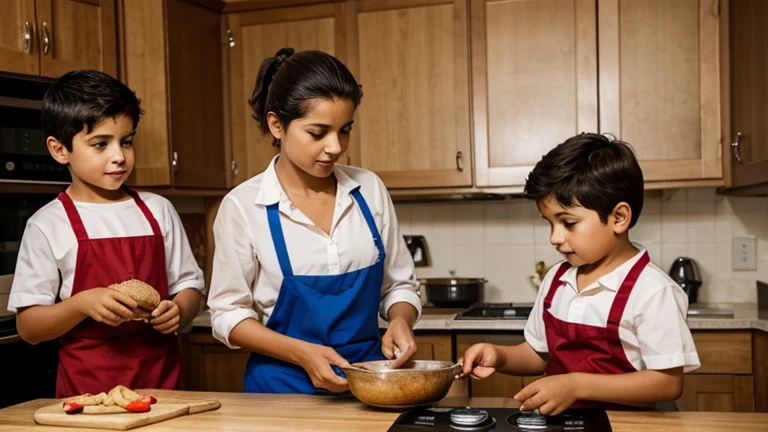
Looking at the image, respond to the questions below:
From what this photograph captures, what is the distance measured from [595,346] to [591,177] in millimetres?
311

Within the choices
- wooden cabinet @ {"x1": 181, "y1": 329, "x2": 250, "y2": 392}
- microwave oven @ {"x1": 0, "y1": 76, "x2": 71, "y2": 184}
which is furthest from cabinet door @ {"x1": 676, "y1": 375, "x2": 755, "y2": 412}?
microwave oven @ {"x1": 0, "y1": 76, "x2": 71, "y2": 184}

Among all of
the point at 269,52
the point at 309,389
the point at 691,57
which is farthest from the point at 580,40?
the point at 309,389

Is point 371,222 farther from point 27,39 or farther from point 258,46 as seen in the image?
point 258,46

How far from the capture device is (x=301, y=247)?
1.58m

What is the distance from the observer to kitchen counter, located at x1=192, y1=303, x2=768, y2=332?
2.57m

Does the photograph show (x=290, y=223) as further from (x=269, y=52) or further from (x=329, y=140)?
(x=269, y=52)

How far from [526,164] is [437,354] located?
2.56 feet

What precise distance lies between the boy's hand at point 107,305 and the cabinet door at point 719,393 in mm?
1856

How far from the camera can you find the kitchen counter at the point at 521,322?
2.57 metres

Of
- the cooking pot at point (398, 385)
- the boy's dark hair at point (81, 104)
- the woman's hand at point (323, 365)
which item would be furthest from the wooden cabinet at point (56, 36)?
the cooking pot at point (398, 385)

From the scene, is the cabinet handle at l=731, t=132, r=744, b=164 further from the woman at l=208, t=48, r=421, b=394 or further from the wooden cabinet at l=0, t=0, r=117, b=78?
the wooden cabinet at l=0, t=0, r=117, b=78

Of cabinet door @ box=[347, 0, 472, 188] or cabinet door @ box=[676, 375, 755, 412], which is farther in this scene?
cabinet door @ box=[347, 0, 472, 188]

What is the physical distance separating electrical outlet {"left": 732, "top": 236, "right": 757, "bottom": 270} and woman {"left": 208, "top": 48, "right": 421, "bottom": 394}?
192cm

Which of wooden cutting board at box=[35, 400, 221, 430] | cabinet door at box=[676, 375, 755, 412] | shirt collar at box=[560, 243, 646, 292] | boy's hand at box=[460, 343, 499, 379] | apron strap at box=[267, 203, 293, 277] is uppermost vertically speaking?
apron strap at box=[267, 203, 293, 277]
